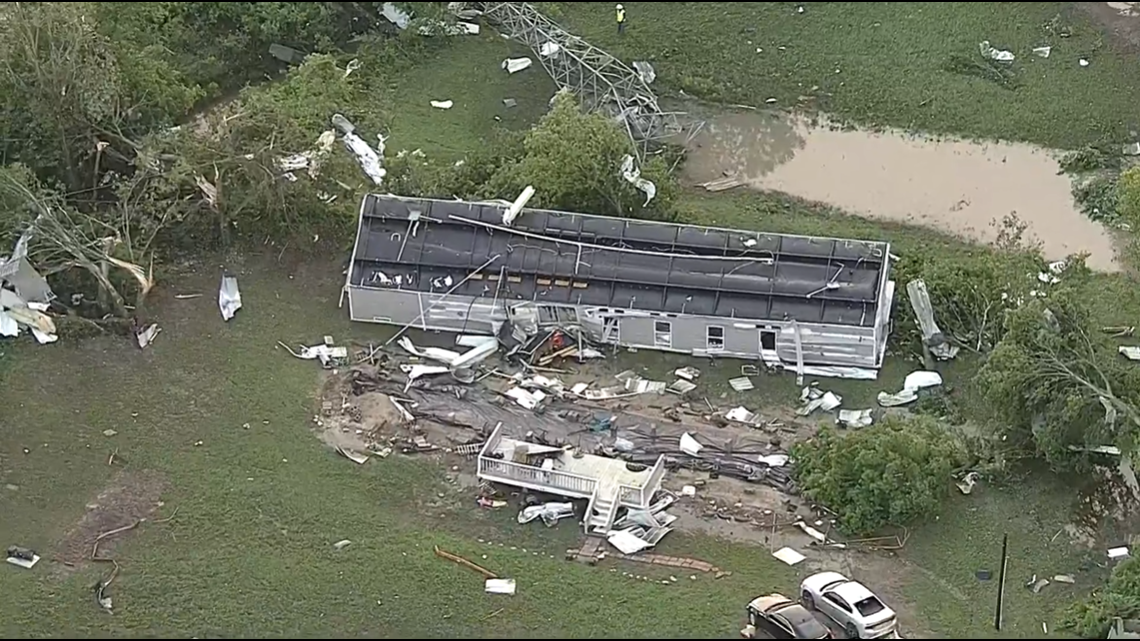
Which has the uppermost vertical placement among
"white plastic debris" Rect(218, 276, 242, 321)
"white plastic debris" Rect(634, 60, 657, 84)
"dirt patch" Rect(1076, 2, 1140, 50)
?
"dirt patch" Rect(1076, 2, 1140, 50)

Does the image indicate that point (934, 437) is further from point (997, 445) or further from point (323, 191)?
point (323, 191)

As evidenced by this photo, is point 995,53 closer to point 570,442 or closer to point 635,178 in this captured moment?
point 635,178

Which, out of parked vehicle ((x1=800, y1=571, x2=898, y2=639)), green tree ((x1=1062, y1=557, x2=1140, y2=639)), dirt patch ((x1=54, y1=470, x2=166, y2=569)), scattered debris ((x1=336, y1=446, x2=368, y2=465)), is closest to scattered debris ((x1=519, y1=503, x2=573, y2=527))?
scattered debris ((x1=336, y1=446, x2=368, y2=465))

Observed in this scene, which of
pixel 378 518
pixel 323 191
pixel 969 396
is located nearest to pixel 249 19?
pixel 323 191

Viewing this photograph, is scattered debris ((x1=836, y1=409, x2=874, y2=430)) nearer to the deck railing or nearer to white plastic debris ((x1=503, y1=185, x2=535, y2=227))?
the deck railing

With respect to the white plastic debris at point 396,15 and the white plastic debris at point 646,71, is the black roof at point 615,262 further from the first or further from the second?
the white plastic debris at point 396,15

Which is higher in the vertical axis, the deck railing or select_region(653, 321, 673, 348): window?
select_region(653, 321, 673, 348): window

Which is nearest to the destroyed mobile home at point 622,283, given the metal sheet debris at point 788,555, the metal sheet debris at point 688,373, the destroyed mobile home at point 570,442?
the metal sheet debris at point 688,373
